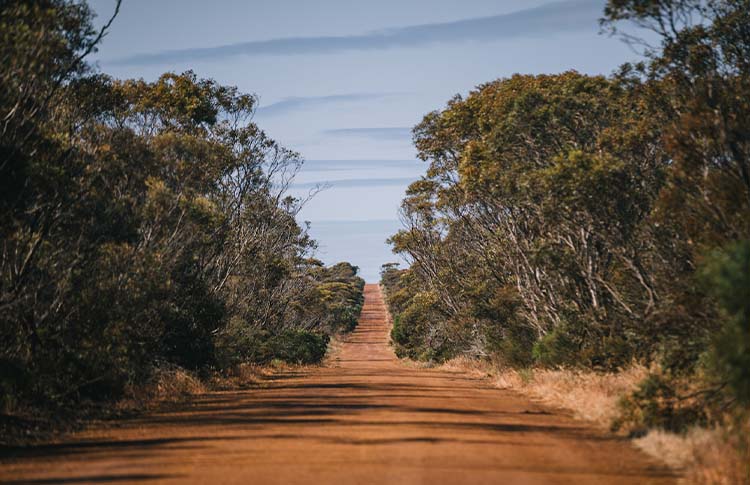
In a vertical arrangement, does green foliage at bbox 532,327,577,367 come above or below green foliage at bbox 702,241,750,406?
below

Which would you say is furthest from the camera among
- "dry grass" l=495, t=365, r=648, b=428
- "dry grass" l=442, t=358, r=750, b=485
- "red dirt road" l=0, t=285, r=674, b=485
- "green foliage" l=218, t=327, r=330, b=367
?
"green foliage" l=218, t=327, r=330, b=367

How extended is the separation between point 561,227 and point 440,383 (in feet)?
23.2

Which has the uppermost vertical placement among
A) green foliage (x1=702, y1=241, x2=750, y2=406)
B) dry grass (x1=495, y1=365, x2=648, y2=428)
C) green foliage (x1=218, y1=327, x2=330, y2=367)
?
green foliage (x1=702, y1=241, x2=750, y2=406)

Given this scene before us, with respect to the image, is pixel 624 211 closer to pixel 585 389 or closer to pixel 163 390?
pixel 585 389

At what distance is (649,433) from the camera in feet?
45.4

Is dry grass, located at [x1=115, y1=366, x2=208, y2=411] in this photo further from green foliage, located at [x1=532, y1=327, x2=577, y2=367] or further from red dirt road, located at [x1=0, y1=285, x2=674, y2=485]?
green foliage, located at [x1=532, y1=327, x2=577, y2=367]

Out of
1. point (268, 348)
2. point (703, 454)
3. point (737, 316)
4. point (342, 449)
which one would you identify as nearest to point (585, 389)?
point (342, 449)

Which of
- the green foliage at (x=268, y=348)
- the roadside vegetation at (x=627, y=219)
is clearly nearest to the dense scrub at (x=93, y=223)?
the green foliage at (x=268, y=348)

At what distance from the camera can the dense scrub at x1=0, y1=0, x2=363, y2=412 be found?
17438mm

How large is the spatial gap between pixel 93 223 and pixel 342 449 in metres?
9.60

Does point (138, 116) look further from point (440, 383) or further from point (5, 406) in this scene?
point (5, 406)

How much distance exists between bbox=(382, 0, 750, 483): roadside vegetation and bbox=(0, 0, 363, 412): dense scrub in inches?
360

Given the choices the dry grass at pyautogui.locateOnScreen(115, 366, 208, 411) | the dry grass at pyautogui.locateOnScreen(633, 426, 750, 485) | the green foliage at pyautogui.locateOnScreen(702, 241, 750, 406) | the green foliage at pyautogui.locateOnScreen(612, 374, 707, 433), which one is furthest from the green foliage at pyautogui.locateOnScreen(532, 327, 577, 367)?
the green foliage at pyautogui.locateOnScreen(702, 241, 750, 406)

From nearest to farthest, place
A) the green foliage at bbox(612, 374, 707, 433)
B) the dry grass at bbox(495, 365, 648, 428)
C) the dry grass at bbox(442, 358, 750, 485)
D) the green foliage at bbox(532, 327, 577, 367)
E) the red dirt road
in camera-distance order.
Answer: the dry grass at bbox(442, 358, 750, 485) < the red dirt road < the green foliage at bbox(612, 374, 707, 433) < the dry grass at bbox(495, 365, 648, 428) < the green foliage at bbox(532, 327, 577, 367)
